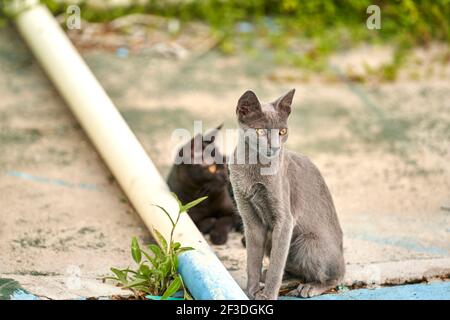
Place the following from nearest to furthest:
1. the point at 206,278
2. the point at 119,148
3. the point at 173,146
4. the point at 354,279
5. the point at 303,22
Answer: the point at 206,278
the point at 354,279
the point at 119,148
the point at 173,146
the point at 303,22

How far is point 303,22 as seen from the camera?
7.20 meters

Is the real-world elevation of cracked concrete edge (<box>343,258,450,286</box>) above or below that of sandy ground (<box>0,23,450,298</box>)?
→ below

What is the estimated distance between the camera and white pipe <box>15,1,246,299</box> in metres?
3.67

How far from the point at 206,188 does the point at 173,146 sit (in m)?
0.75

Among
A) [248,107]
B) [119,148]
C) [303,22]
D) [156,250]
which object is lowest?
[156,250]

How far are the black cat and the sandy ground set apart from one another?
21cm

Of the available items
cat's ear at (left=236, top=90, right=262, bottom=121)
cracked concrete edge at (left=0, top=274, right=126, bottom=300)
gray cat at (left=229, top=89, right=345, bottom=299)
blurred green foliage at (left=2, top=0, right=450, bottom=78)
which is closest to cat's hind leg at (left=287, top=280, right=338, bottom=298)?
gray cat at (left=229, top=89, right=345, bottom=299)

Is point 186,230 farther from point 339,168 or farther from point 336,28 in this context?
point 336,28

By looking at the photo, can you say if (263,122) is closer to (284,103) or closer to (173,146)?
(284,103)

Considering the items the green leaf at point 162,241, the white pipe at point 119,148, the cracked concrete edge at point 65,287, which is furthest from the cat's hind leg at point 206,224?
the cracked concrete edge at point 65,287

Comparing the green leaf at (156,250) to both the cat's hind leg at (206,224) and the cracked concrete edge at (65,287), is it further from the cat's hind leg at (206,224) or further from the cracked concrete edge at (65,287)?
the cat's hind leg at (206,224)

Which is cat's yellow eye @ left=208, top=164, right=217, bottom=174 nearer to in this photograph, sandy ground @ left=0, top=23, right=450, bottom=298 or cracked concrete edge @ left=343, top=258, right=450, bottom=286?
sandy ground @ left=0, top=23, right=450, bottom=298

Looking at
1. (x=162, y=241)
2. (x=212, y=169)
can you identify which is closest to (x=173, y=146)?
(x=212, y=169)

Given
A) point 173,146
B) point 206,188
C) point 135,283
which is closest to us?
point 135,283
